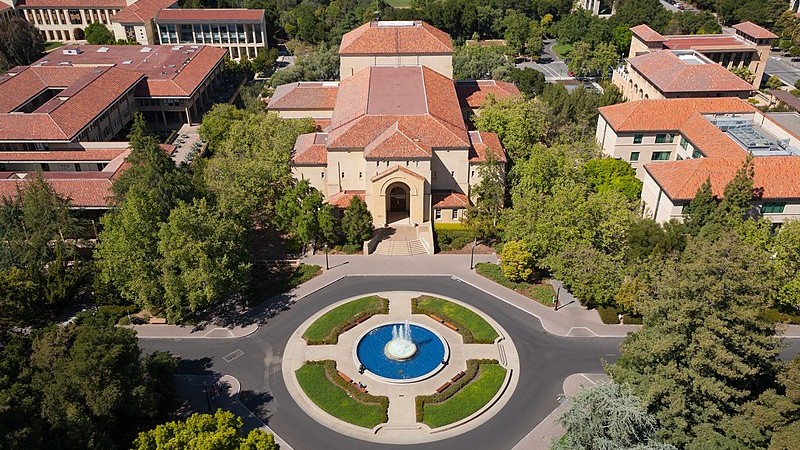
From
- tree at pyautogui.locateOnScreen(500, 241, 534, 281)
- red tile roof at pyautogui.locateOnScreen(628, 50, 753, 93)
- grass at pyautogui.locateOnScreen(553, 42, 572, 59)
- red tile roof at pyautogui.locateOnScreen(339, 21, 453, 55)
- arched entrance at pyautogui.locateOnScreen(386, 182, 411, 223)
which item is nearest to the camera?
tree at pyautogui.locateOnScreen(500, 241, 534, 281)

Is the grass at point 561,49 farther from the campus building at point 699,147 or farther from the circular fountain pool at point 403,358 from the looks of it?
the circular fountain pool at point 403,358

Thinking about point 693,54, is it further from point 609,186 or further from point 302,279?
point 302,279

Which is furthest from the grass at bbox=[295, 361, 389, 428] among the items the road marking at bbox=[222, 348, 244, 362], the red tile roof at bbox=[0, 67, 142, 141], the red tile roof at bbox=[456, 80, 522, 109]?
the red tile roof at bbox=[0, 67, 142, 141]

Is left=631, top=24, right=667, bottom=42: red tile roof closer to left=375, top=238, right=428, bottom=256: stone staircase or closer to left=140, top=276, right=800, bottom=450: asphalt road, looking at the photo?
left=375, top=238, right=428, bottom=256: stone staircase

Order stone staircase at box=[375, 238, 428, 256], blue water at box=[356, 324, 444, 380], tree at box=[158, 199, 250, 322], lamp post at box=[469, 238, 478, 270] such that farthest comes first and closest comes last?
stone staircase at box=[375, 238, 428, 256] < lamp post at box=[469, 238, 478, 270] < tree at box=[158, 199, 250, 322] < blue water at box=[356, 324, 444, 380]

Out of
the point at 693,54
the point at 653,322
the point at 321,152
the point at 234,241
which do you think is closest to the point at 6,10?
the point at 321,152

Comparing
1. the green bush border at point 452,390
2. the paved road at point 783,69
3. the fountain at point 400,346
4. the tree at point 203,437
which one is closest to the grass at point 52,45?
the fountain at point 400,346

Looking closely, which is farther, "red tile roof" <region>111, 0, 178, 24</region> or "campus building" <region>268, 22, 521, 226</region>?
"red tile roof" <region>111, 0, 178, 24</region>
